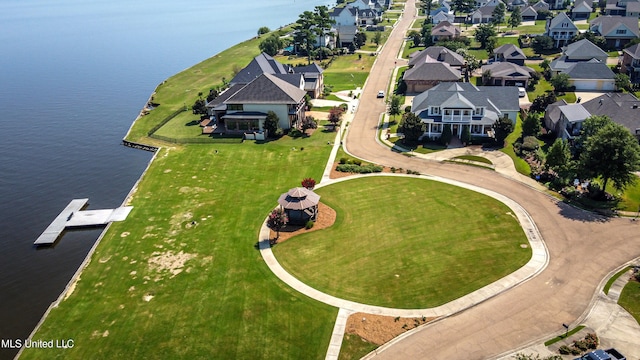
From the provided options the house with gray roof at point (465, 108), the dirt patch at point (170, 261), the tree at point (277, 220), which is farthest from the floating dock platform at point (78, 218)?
the house with gray roof at point (465, 108)

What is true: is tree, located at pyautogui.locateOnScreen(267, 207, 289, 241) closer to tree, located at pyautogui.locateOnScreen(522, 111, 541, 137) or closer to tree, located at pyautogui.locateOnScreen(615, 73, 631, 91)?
tree, located at pyautogui.locateOnScreen(522, 111, 541, 137)

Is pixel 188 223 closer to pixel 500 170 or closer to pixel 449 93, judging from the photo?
pixel 500 170

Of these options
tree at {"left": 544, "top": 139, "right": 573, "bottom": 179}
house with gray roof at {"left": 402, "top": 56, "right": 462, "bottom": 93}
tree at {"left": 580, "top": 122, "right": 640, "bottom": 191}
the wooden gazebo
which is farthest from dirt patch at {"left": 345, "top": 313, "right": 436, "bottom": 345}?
house with gray roof at {"left": 402, "top": 56, "right": 462, "bottom": 93}

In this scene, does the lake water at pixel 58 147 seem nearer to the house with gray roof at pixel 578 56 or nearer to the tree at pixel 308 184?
the tree at pixel 308 184

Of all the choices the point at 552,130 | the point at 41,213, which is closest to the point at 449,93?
the point at 552,130

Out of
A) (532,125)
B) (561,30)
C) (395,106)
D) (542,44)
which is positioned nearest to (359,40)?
(542,44)

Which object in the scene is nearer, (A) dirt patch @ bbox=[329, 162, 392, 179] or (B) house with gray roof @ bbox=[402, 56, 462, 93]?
(A) dirt patch @ bbox=[329, 162, 392, 179]
